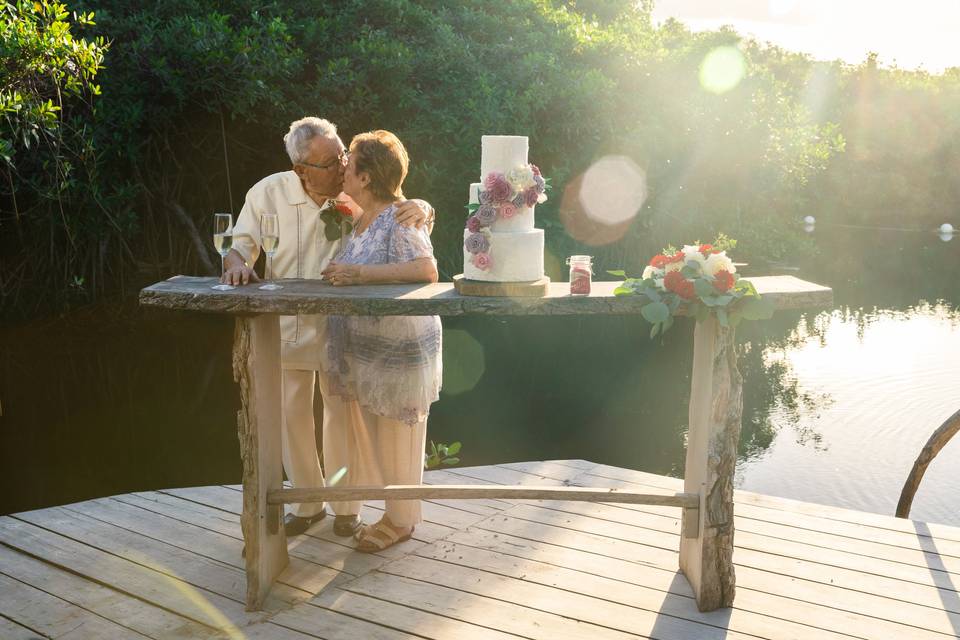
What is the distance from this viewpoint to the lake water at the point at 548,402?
7172mm

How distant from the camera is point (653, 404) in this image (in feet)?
31.3

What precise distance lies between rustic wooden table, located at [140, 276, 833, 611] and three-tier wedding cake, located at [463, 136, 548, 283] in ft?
0.42

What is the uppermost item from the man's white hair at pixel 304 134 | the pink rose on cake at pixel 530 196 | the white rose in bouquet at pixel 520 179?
the man's white hair at pixel 304 134

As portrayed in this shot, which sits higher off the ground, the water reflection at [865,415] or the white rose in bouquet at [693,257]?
the white rose in bouquet at [693,257]

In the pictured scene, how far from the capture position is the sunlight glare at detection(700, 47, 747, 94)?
46.7 feet

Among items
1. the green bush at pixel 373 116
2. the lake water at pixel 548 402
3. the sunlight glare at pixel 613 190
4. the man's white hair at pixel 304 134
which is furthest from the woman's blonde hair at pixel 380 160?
the sunlight glare at pixel 613 190

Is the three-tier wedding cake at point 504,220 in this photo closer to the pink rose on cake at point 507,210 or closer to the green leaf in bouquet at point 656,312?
the pink rose on cake at point 507,210

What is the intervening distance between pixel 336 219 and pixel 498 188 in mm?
719

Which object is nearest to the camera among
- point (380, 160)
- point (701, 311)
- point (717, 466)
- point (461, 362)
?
point (701, 311)

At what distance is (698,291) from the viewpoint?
2.88 meters

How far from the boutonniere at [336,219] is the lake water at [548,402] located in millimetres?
4032

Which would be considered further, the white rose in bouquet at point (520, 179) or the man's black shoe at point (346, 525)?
the man's black shoe at point (346, 525)

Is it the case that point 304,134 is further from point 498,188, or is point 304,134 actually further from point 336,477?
point 336,477

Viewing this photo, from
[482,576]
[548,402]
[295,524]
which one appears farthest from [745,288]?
[548,402]
